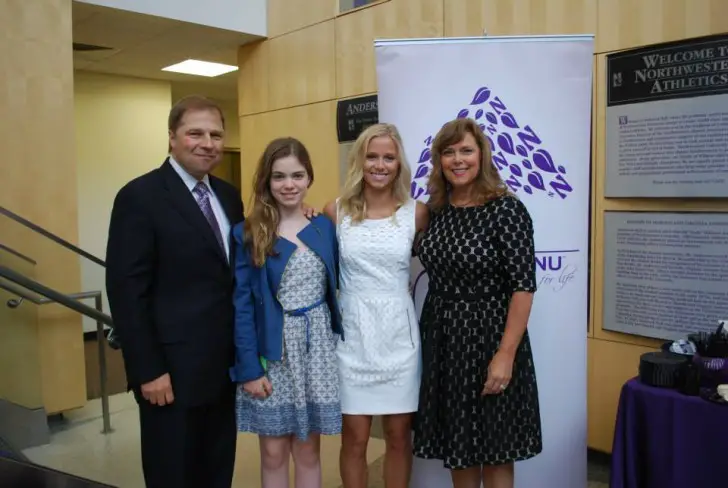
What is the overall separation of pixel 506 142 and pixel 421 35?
2.13 m

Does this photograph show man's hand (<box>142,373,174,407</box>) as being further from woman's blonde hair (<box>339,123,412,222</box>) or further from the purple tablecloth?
the purple tablecloth

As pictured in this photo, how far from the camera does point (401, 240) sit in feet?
7.09

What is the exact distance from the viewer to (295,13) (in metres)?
5.36

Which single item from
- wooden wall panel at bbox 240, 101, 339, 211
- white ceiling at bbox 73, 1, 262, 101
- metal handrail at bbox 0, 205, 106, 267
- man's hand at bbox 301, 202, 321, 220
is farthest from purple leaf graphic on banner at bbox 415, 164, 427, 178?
white ceiling at bbox 73, 1, 262, 101

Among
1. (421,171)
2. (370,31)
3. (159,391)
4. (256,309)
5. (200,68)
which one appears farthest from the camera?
(200,68)

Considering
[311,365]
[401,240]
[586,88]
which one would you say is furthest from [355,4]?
[311,365]

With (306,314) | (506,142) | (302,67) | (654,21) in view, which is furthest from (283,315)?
(302,67)

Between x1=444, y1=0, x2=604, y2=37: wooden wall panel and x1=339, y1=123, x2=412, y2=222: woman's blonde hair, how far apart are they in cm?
186

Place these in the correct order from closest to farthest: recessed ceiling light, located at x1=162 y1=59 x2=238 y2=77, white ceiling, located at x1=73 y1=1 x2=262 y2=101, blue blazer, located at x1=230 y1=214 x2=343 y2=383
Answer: blue blazer, located at x1=230 y1=214 x2=343 y2=383 < white ceiling, located at x1=73 y1=1 x2=262 y2=101 < recessed ceiling light, located at x1=162 y1=59 x2=238 y2=77

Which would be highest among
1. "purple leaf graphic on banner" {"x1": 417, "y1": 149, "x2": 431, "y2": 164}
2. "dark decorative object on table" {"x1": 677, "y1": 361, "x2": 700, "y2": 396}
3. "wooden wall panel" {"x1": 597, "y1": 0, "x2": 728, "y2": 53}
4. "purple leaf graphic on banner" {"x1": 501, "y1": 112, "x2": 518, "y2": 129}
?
"wooden wall panel" {"x1": 597, "y1": 0, "x2": 728, "y2": 53}

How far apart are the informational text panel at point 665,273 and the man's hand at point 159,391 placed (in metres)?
2.50

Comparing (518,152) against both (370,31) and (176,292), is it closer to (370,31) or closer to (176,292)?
(176,292)

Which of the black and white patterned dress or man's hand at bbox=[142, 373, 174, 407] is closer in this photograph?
man's hand at bbox=[142, 373, 174, 407]

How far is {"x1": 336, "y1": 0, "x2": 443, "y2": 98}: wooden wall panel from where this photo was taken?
14.1ft
